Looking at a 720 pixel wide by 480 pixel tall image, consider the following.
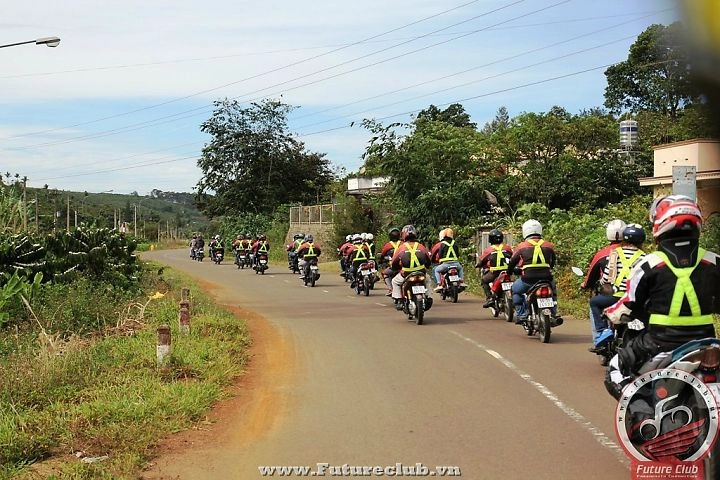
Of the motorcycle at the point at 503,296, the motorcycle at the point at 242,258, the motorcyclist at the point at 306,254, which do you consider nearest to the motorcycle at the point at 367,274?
the motorcyclist at the point at 306,254

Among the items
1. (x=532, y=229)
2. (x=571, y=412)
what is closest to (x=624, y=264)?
(x=571, y=412)

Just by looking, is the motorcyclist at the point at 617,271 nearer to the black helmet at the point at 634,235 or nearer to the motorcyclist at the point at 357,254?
the black helmet at the point at 634,235

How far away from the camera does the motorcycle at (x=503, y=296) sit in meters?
15.3

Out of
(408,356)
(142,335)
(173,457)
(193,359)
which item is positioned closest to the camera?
(173,457)

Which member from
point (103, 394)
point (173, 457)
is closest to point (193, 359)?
point (103, 394)

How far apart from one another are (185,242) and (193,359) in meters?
88.1

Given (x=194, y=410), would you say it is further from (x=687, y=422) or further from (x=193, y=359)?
(x=687, y=422)

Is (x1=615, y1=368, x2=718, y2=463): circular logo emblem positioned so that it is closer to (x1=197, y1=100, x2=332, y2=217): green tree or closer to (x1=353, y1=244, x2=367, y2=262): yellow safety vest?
(x1=353, y1=244, x2=367, y2=262): yellow safety vest

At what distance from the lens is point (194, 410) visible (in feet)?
25.2

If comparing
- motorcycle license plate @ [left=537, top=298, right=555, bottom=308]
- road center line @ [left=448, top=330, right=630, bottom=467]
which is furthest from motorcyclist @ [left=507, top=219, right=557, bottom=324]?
road center line @ [left=448, top=330, right=630, bottom=467]

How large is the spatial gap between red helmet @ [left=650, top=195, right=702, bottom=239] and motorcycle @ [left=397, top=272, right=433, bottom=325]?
32.8ft

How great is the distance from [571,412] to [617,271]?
7.64 ft

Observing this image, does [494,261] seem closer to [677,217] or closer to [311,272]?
[677,217]

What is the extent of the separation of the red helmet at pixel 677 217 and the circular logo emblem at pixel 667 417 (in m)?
0.89
